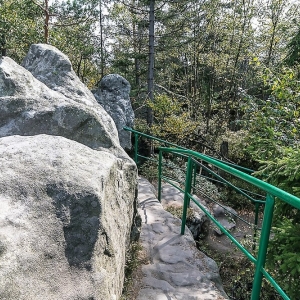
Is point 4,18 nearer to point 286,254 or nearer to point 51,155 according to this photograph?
point 51,155

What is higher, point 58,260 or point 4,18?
point 4,18

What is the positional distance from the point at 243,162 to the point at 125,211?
36.7 ft

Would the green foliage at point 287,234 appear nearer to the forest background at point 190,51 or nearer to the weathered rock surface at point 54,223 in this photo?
the weathered rock surface at point 54,223

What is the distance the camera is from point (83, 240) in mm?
1581

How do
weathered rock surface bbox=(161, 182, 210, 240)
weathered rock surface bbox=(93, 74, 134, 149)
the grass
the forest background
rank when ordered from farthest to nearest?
1. weathered rock surface bbox=(93, 74, 134, 149)
2. the forest background
3. weathered rock surface bbox=(161, 182, 210, 240)
4. the grass

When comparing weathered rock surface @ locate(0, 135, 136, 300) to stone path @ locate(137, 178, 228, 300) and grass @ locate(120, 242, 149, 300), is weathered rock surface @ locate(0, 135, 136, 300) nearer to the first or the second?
grass @ locate(120, 242, 149, 300)

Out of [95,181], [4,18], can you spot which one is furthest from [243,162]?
[95,181]

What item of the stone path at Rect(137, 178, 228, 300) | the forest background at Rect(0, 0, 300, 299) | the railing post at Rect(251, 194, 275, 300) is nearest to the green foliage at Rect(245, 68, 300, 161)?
the forest background at Rect(0, 0, 300, 299)

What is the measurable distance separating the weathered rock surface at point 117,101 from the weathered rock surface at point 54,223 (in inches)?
208

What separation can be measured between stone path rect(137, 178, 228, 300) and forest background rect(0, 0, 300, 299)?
202 cm

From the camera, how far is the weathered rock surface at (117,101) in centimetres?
723

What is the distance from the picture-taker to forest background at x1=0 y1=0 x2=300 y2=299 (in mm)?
6867

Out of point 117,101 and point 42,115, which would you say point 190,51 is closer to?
point 117,101

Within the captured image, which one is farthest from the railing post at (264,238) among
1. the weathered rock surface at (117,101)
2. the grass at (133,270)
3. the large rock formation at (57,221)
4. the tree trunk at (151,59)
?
the tree trunk at (151,59)
